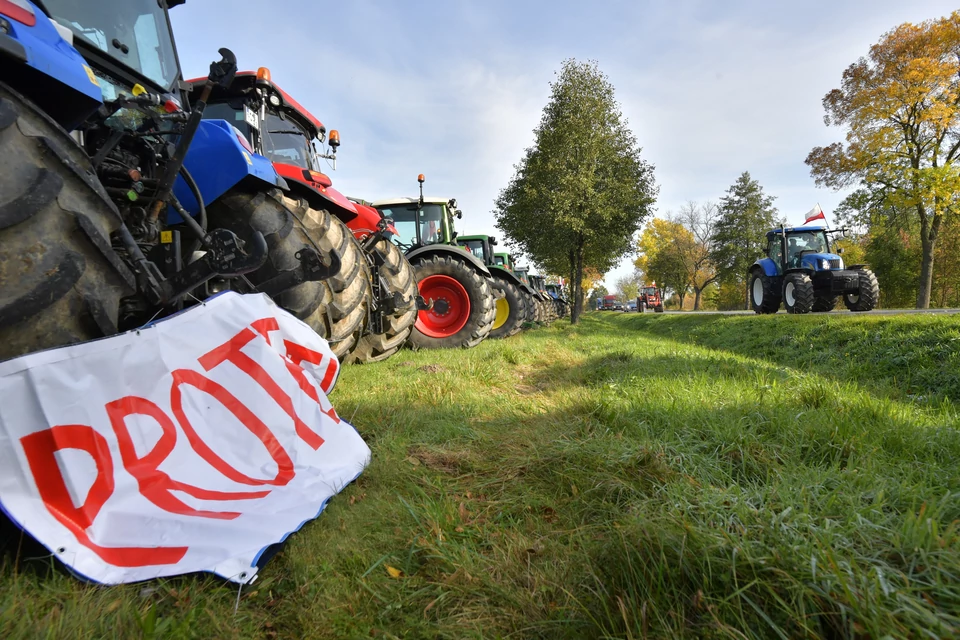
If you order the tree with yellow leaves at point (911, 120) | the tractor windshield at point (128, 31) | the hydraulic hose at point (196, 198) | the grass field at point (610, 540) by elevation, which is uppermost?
the tree with yellow leaves at point (911, 120)

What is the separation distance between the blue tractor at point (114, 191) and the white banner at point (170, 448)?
0.23m

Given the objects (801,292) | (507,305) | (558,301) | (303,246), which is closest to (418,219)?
(507,305)

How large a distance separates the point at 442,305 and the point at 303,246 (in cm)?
405

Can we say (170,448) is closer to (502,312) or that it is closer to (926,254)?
(502,312)

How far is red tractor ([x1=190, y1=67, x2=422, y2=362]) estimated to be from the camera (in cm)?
366

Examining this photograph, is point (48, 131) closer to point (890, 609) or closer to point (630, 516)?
point (630, 516)

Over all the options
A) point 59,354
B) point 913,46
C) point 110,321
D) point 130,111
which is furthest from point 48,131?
point 913,46

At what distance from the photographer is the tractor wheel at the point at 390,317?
487cm

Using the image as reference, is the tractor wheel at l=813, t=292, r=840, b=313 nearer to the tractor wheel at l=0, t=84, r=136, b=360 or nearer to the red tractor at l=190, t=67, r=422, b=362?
the red tractor at l=190, t=67, r=422, b=362

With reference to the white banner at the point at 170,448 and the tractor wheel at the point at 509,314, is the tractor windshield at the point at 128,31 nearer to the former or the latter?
the white banner at the point at 170,448

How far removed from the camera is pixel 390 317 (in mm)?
4902

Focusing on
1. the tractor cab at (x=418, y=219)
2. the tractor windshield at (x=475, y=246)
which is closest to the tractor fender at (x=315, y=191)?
the tractor cab at (x=418, y=219)

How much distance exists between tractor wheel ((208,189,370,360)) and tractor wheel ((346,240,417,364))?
0.80 metres

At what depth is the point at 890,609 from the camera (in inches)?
34.4
